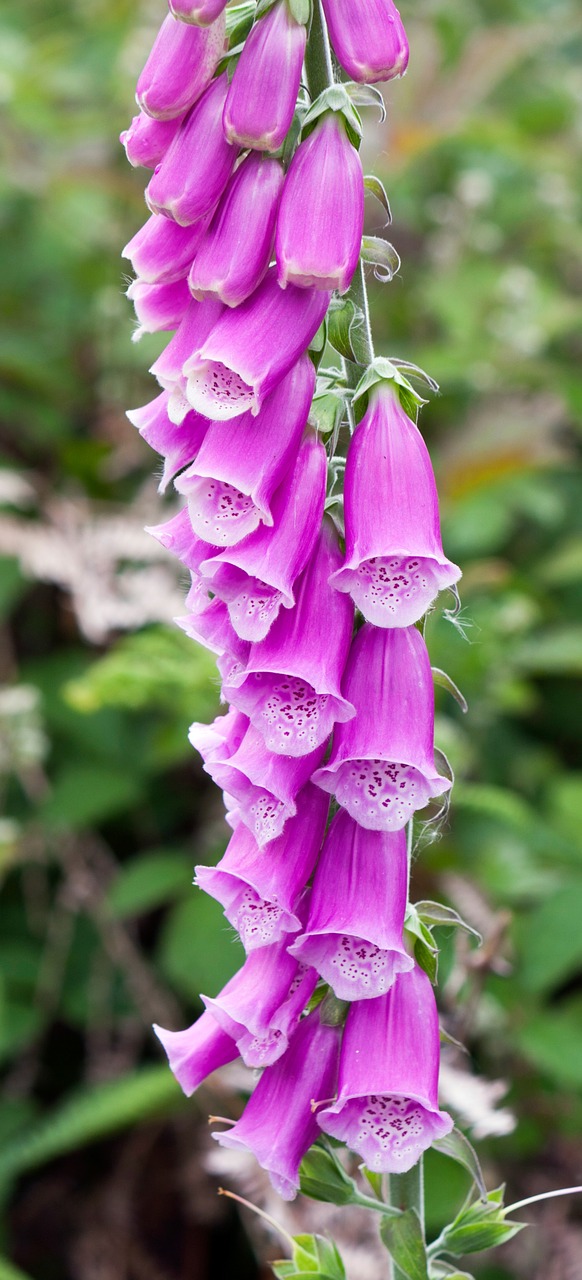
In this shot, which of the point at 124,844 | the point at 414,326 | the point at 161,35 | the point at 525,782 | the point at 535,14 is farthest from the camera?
the point at 535,14

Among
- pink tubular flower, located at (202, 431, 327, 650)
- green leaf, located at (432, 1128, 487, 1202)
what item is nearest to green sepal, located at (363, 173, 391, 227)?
pink tubular flower, located at (202, 431, 327, 650)

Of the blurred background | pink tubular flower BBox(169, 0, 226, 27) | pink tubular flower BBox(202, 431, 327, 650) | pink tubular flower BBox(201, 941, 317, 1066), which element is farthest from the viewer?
the blurred background

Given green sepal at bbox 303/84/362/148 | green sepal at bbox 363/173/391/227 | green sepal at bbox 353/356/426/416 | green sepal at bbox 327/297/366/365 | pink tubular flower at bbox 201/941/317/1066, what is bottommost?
pink tubular flower at bbox 201/941/317/1066

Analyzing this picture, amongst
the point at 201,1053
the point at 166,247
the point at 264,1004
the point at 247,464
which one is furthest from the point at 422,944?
the point at 166,247

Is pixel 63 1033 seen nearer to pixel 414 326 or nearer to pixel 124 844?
pixel 124 844

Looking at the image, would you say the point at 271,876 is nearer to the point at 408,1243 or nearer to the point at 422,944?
the point at 422,944

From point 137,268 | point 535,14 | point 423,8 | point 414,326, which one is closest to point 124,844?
point 414,326

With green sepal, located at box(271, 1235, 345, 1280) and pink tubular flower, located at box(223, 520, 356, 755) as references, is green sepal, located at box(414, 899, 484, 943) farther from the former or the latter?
green sepal, located at box(271, 1235, 345, 1280)

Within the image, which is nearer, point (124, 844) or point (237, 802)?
point (237, 802)
